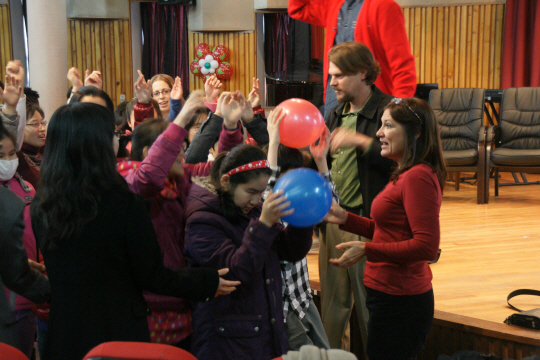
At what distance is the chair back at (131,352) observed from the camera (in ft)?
3.01

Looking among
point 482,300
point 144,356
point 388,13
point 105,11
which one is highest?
point 105,11

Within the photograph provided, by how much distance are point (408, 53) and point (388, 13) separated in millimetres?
216

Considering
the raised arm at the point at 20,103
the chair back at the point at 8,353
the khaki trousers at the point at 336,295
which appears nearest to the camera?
the chair back at the point at 8,353

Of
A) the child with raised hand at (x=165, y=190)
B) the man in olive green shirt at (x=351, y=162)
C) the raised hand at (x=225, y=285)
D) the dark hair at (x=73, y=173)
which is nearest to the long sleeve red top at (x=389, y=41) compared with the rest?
the man in olive green shirt at (x=351, y=162)

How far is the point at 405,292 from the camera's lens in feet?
5.96

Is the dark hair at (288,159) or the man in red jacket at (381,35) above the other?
the man in red jacket at (381,35)

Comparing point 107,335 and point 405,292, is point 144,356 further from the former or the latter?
point 405,292

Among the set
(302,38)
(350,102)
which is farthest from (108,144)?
(302,38)

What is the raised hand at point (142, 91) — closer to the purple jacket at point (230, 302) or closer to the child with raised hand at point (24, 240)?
the child with raised hand at point (24, 240)

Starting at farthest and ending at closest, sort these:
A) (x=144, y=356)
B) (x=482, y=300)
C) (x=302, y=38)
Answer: (x=302, y=38), (x=482, y=300), (x=144, y=356)

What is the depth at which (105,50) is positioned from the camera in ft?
28.1

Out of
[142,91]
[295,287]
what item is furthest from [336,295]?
[142,91]

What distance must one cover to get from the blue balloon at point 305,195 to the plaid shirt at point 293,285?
395mm

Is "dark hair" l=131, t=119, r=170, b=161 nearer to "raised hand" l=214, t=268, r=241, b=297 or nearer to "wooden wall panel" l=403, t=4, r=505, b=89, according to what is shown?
"raised hand" l=214, t=268, r=241, b=297
